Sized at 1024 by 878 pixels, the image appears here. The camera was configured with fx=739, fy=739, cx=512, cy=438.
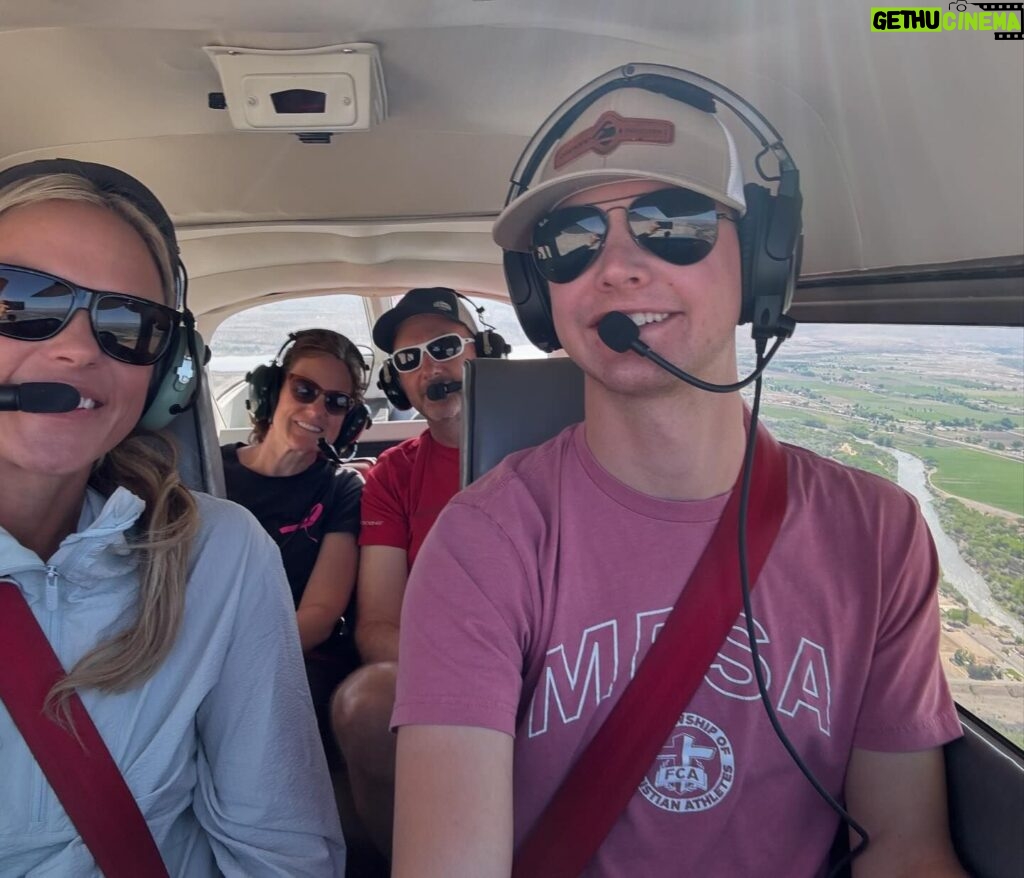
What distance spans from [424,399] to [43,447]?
1.39 meters

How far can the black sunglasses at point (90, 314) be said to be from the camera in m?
1.01

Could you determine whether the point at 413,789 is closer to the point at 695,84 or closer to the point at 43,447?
the point at 43,447

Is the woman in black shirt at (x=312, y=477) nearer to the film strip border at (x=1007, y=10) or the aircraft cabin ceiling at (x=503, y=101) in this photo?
Answer: the aircraft cabin ceiling at (x=503, y=101)

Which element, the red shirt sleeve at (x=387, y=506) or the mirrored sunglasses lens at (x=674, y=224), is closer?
the mirrored sunglasses lens at (x=674, y=224)

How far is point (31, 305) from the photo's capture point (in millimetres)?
1019

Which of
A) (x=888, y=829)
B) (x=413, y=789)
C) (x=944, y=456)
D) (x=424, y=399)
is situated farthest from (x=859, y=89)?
(x=424, y=399)

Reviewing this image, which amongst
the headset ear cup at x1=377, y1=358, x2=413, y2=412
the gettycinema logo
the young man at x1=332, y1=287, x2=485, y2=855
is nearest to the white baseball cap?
the gettycinema logo

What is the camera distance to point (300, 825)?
3.91ft

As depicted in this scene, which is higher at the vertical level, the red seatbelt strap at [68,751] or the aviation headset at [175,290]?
the aviation headset at [175,290]

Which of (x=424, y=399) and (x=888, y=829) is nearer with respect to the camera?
(x=888, y=829)

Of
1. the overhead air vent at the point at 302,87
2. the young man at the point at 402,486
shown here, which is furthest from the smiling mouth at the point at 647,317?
the young man at the point at 402,486

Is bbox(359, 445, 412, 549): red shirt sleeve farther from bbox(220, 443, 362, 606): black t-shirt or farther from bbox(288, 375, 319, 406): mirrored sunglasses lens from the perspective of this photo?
bbox(288, 375, 319, 406): mirrored sunglasses lens

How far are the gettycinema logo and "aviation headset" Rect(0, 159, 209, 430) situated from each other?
3.86ft

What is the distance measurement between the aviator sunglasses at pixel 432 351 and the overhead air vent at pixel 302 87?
760 mm
